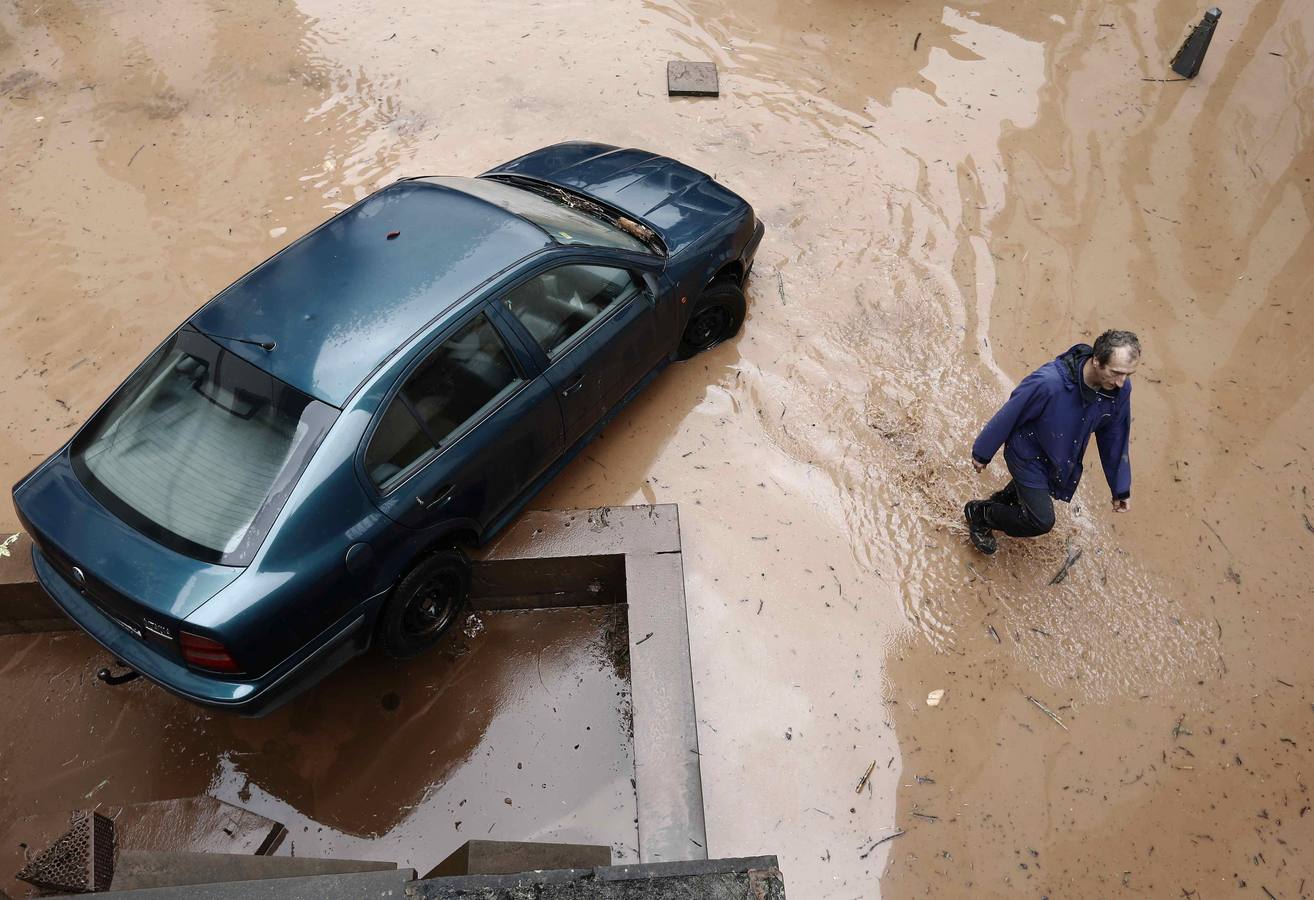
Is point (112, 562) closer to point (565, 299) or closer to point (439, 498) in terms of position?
point (439, 498)

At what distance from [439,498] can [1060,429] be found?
306 cm

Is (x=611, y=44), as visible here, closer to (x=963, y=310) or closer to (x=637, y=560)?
(x=963, y=310)

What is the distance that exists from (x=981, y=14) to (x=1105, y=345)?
6.30m

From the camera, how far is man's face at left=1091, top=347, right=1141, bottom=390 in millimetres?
3812

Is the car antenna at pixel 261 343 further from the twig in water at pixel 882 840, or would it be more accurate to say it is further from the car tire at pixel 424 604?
the twig in water at pixel 882 840

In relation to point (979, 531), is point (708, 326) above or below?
above

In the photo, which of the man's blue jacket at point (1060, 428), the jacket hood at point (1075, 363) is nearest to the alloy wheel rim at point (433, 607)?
the man's blue jacket at point (1060, 428)

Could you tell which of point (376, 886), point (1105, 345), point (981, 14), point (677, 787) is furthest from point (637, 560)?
point (981, 14)

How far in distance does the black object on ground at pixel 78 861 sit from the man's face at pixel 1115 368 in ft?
14.8

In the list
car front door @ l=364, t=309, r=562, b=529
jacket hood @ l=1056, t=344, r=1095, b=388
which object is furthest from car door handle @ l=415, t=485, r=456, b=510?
jacket hood @ l=1056, t=344, r=1095, b=388

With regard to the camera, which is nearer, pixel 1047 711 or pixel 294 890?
pixel 294 890

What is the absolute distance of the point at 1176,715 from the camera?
4.35 metres

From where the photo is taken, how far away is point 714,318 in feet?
18.6

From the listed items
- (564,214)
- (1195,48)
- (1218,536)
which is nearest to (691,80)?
(564,214)
